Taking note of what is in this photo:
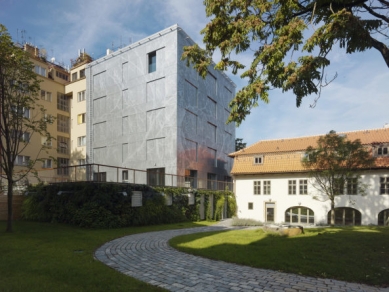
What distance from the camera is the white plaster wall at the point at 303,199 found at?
25.5 metres

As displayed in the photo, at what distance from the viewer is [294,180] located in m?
29.5

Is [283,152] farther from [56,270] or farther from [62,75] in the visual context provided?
[62,75]

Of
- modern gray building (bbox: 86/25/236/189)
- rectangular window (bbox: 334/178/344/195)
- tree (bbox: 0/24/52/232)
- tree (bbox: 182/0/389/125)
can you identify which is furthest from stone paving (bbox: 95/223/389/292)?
rectangular window (bbox: 334/178/344/195)

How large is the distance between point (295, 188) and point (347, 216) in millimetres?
5113

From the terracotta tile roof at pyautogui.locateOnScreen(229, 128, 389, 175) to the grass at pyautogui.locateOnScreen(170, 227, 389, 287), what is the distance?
1820cm

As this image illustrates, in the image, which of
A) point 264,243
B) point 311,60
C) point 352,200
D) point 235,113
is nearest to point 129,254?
point 264,243

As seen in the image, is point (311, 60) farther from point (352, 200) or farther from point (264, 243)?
point (352, 200)

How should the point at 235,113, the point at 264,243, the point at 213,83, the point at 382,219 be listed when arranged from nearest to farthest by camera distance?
the point at 235,113 < the point at 264,243 < the point at 382,219 < the point at 213,83

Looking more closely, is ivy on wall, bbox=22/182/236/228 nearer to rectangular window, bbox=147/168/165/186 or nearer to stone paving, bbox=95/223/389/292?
rectangular window, bbox=147/168/165/186

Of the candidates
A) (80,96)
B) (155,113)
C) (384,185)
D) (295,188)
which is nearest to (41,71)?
(80,96)

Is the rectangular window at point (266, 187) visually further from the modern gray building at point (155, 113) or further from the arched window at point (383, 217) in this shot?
the arched window at point (383, 217)

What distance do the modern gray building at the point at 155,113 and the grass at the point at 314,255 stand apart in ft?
54.1

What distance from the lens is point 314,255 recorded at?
8.71 meters

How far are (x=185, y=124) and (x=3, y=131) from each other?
20.0 metres
